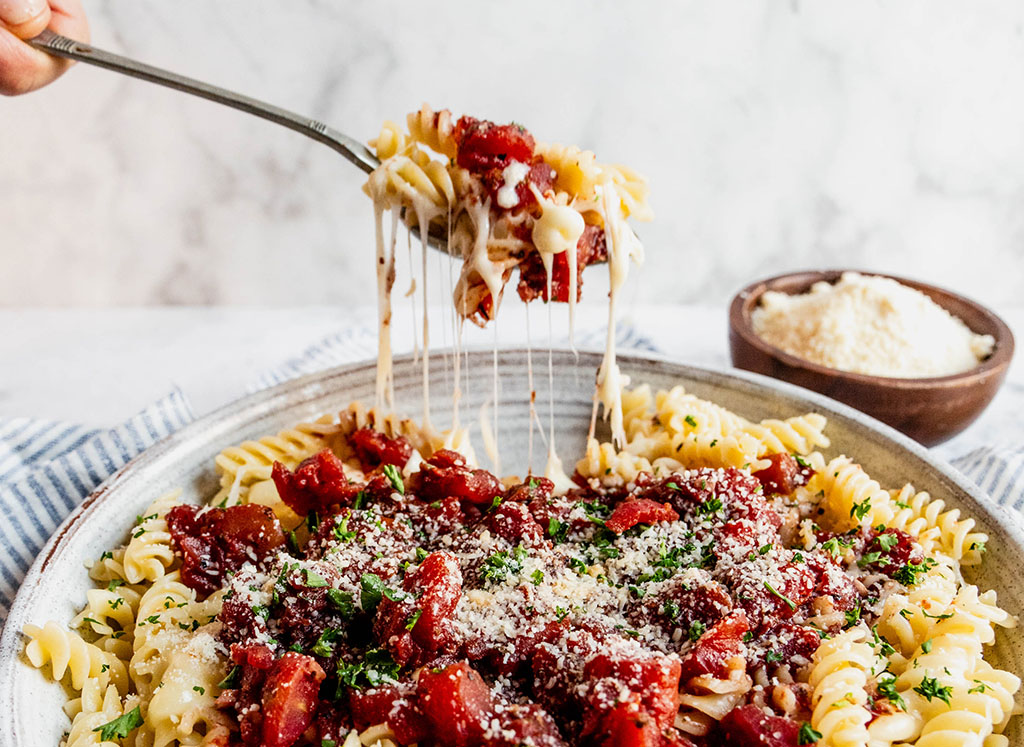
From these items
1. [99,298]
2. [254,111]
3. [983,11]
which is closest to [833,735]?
[254,111]

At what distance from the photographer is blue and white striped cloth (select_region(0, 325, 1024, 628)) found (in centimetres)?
477

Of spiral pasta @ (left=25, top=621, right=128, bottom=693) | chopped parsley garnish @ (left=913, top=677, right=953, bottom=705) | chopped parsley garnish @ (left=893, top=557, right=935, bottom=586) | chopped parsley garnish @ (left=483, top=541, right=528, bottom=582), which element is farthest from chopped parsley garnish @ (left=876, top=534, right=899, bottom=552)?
spiral pasta @ (left=25, top=621, right=128, bottom=693)

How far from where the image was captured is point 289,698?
11.7 ft

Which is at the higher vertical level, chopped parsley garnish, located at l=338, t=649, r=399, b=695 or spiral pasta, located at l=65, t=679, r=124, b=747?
chopped parsley garnish, located at l=338, t=649, r=399, b=695

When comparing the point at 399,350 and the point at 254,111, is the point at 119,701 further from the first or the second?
the point at 399,350

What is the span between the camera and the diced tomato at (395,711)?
11.5ft

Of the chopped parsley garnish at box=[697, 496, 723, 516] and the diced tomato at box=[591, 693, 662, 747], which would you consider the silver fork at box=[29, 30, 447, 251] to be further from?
the diced tomato at box=[591, 693, 662, 747]

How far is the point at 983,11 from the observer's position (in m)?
7.92

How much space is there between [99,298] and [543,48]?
16.6 feet

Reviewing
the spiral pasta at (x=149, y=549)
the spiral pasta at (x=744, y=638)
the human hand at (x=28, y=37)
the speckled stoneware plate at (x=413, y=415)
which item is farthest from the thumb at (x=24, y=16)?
the spiral pasta at (x=149, y=549)

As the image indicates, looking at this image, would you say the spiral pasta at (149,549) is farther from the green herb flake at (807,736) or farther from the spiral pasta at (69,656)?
the green herb flake at (807,736)

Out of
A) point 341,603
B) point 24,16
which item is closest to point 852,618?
point 341,603

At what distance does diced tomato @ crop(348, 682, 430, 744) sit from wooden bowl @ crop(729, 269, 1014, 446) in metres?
3.80

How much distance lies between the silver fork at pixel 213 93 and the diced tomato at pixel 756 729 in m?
2.90
